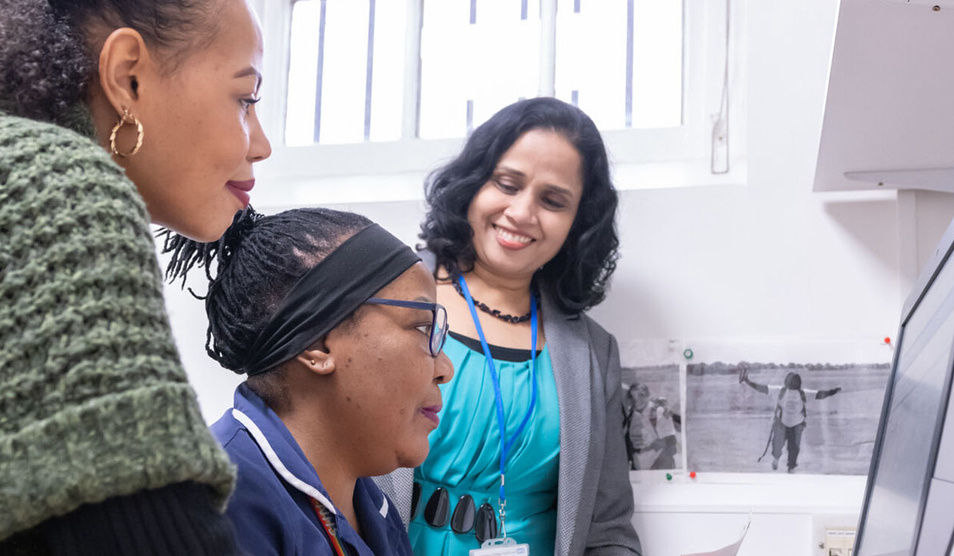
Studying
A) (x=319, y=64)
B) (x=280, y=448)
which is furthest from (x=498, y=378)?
(x=319, y=64)

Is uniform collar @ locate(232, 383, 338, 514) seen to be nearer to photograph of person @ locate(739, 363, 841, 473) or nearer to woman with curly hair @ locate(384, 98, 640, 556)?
woman with curly hair @ locate(384, 98, 640, 556)

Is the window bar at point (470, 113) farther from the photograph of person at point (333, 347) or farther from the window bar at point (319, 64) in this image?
the photograph of person at point (333, 347)

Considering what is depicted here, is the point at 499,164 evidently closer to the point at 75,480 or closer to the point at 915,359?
the point at 915,359

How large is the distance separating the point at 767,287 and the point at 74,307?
5.87 ft

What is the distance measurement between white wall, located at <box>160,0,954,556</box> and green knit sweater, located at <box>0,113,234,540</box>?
65.2 inches

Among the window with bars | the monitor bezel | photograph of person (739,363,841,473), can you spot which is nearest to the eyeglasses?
the monitor bezel

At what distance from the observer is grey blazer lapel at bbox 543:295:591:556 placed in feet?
5.72

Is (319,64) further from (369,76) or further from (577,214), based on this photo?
(577,214)

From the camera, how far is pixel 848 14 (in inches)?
48.0

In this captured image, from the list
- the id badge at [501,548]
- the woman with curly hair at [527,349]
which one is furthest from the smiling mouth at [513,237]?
the id badge at [501,548]

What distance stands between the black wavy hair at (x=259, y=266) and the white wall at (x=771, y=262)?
1060 millimetres

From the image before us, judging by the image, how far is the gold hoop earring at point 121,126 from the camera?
2.37 feet

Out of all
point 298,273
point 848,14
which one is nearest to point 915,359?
point 848,14

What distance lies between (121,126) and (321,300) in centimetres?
46
